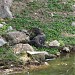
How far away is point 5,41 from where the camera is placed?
16359 millimetres

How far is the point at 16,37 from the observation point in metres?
16.7

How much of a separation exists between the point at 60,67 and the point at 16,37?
290 centimetres

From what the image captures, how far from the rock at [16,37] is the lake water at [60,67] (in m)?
1.77

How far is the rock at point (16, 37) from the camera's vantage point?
16.5 m

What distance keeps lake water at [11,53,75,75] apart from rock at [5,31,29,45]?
1773mm

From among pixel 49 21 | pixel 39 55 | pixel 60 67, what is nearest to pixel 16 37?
pixel 39 55

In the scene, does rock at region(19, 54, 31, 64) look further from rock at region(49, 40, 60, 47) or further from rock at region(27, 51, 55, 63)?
rock at region(49, 40, 60, 47)

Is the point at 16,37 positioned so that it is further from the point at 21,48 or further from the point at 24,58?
the point at 24,58

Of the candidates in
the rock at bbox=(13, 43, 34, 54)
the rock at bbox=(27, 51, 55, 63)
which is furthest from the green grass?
the rock at bbox=(27, 51, 55, 63)

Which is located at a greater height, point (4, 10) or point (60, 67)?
point (4, 10)

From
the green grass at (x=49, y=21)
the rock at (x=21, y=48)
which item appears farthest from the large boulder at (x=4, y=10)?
the rock at (x=21, y=48)

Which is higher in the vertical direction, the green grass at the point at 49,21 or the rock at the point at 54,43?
the green grass at the point at 49,21

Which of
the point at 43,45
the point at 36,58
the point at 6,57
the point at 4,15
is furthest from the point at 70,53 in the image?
the point at 4,15

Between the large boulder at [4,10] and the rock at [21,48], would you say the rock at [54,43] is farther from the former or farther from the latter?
the large boulder at [4,10]
